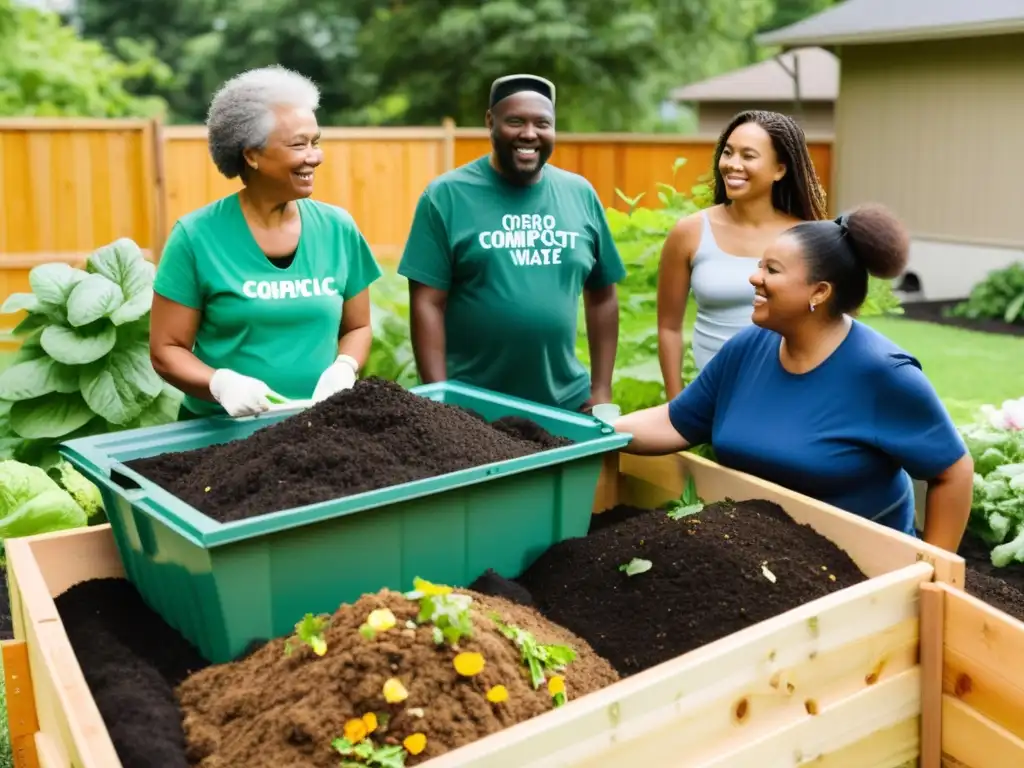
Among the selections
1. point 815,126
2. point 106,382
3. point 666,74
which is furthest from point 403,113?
point 106,382

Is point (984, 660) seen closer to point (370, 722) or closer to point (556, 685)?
point (556, 685)

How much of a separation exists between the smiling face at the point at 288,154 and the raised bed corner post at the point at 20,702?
3.85ft

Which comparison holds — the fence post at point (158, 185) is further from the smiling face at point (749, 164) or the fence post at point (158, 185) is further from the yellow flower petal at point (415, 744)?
the yellow flower petal at point (415, 744)

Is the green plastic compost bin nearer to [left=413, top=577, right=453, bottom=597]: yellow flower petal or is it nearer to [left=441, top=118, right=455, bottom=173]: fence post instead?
[left=413, top=577, right=453, bottom=597]: yellow flower petal

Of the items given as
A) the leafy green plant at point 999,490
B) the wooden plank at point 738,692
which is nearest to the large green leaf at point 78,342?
the wooden plank at point 738,692

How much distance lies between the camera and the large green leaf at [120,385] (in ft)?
14.2

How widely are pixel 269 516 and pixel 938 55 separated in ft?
46.1

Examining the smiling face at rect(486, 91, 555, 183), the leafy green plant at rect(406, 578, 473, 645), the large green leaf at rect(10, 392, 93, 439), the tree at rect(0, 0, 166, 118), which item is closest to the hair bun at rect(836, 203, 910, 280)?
the smiling face at rect(486, 91, 555, 183)

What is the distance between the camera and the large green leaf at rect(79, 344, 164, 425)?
14.2 feet

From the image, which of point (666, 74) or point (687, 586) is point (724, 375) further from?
point (666, 74)

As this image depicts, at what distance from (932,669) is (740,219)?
170 cm

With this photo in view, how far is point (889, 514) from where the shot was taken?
265cm

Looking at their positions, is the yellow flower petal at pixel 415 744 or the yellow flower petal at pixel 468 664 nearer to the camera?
the yellow flower petal at pixel 415 744

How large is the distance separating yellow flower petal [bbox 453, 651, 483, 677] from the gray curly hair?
4.73 ft
